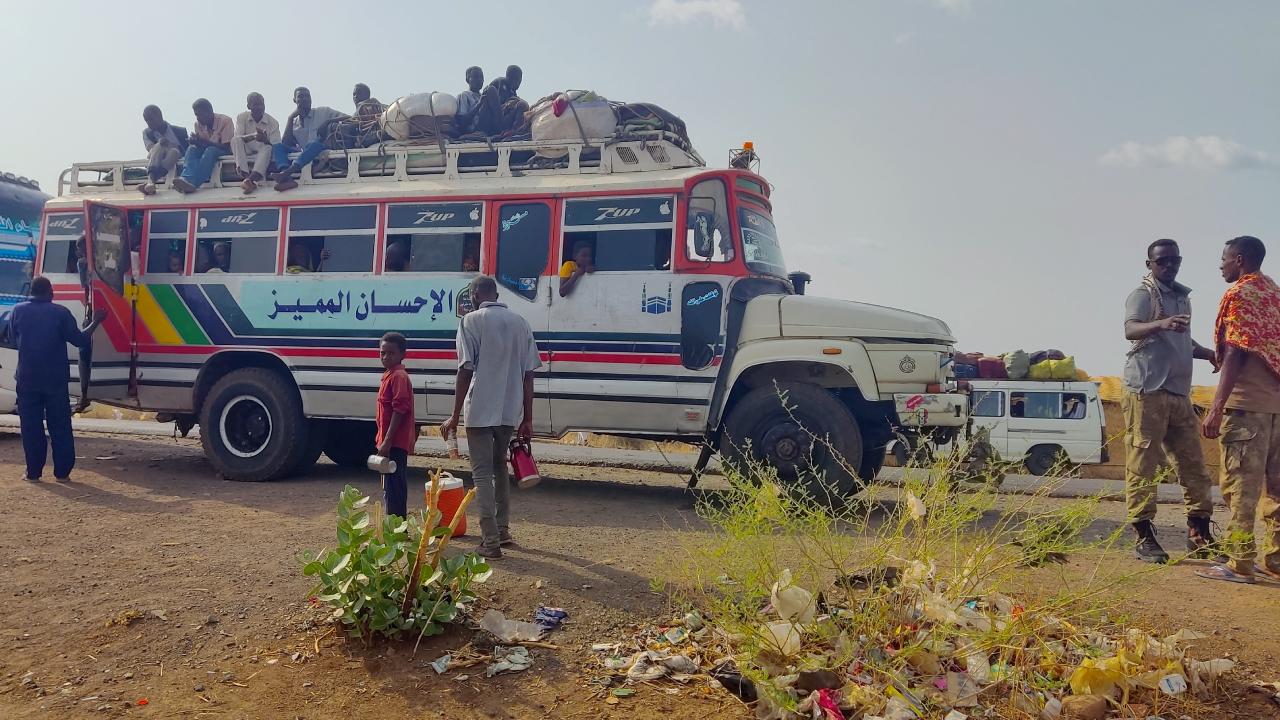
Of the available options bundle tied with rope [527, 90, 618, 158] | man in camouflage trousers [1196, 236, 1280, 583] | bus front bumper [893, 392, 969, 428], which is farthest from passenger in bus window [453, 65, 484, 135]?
man in camouflage trousers [1196, 236, 1280, 583]

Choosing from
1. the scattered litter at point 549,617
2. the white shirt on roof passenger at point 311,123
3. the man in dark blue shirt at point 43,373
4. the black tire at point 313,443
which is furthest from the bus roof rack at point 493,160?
the scattered litter at point 549,617

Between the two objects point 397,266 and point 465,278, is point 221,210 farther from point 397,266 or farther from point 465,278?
point 465,278

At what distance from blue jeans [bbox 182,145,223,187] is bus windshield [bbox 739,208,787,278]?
5.14m

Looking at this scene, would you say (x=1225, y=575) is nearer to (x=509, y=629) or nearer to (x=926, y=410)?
(x=926, y=410)

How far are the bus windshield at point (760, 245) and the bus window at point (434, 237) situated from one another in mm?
2195

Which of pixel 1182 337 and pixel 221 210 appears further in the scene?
pixel 221 210

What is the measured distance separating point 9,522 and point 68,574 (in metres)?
1.72

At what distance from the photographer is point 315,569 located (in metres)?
3.78

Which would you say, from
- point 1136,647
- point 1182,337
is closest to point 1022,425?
point 1182,337

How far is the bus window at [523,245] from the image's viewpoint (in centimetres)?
726

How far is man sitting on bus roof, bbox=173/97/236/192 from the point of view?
27.8 ft

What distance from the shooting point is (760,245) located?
730 cm

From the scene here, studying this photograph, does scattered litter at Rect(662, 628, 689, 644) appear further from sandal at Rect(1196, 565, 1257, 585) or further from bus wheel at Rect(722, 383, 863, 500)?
sandal at Rect(1196, 565, 1257, 585)

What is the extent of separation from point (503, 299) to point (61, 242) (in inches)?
185
